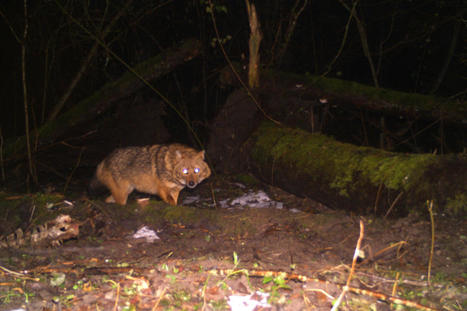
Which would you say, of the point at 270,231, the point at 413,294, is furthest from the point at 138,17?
the point at 413,294

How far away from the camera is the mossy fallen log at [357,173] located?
3957 mm

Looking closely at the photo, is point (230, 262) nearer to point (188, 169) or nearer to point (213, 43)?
point (188, 169)

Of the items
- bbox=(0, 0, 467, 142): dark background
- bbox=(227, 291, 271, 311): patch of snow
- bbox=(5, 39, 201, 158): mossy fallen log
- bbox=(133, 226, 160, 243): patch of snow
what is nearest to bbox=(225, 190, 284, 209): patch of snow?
bbox=(133, 226, 160, 243): patch of snow

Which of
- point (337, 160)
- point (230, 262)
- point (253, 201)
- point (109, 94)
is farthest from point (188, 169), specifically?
point (230, 262)

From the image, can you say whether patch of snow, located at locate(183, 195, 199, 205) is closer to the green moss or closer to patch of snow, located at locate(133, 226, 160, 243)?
the green moss

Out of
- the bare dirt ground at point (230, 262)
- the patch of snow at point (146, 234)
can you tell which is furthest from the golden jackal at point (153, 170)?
the patch of snow at point (146, 234)

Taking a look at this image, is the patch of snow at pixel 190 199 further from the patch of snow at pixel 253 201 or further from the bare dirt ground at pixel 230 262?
the bare dirt ground at pixel 230 262

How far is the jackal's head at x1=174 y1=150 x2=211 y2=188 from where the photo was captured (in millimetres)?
6559

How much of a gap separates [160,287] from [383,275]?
185 centimetres

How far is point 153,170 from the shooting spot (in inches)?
265

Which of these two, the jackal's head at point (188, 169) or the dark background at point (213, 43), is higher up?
the dark background at point (213, 43)

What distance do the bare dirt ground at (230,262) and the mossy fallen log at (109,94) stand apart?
102 inches

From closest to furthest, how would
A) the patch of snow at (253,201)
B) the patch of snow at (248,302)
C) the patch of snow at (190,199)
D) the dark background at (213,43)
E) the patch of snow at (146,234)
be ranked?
the patch of snow at (248,302), the patch of snow at (146,234), the patch of snow at (253,201), the patch of snow at (190,199), the dark background at (213,43)

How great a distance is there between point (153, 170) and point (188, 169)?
70 cm
